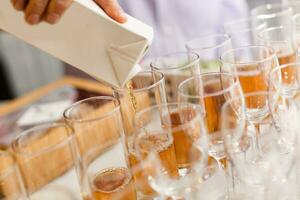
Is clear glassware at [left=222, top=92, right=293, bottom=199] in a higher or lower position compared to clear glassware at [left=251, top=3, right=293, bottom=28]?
lower

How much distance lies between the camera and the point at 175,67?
1.04 m

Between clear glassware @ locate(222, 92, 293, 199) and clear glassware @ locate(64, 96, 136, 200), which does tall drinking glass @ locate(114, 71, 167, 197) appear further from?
clear glassware @ locate(222, 92, 293, 199)

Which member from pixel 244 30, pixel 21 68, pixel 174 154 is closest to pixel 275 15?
pixel 244 30

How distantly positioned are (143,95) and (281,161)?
1.00ft

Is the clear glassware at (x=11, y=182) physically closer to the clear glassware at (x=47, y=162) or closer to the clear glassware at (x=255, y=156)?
the clear glassware at (x=47, y=162)

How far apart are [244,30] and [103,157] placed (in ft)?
1.91

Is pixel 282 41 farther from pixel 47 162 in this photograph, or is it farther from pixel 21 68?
pixel 21 68

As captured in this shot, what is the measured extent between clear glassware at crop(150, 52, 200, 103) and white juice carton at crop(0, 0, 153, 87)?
4.3 inches

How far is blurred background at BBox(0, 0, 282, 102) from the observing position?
317 centimetres

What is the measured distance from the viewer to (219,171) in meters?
0.88

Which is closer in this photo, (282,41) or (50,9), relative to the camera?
(50,9)

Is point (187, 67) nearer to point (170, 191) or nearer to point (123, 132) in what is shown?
point (123, 132)

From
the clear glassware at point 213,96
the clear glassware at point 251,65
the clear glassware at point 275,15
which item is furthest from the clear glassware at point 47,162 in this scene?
the clear glassware at point 275,15

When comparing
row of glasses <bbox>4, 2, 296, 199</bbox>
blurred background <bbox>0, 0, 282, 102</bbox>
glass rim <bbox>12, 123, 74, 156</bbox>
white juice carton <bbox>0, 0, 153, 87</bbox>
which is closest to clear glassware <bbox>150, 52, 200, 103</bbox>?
row of glasses <bbox>4, 2, 296, 199</bbox>
